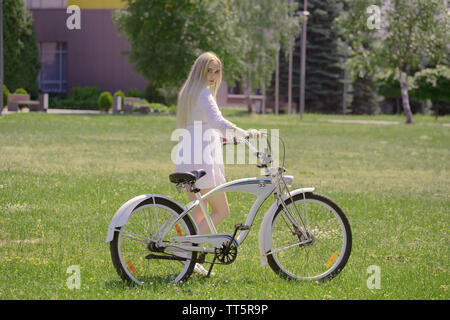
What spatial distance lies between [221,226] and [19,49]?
1674 inches

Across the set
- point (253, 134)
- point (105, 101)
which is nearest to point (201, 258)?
point (253, 134)

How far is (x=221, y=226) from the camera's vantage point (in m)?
9.22

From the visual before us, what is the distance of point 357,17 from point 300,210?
4187 centimetres

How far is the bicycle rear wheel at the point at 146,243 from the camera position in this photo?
583 cm

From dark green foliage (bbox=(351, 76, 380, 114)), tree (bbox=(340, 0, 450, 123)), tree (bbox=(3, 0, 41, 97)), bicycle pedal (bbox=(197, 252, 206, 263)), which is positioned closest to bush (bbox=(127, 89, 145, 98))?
tree (bbox=(3, 0, 41, 97))

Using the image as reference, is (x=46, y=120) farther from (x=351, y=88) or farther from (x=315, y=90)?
(x=351, y=88)

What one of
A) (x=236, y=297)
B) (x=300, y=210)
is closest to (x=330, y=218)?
(x=300, y=210)

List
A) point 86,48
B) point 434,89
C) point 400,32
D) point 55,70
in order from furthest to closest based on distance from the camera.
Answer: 1. point 434,89
2. point 55,70
3. point 86,48
4. point 400,32

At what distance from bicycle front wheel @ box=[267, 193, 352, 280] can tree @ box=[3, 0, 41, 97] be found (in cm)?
4465

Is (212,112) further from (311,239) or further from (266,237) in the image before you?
(311,239)

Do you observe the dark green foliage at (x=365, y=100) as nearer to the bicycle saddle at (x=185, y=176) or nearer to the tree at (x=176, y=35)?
the tree at (x=176, y=35)

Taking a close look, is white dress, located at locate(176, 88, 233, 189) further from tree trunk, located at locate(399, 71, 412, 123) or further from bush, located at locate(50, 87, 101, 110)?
bush, located at locate(50, 87, 101, 110)

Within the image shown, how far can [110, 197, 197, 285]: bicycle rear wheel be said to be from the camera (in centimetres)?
583

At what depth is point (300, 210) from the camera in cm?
638
